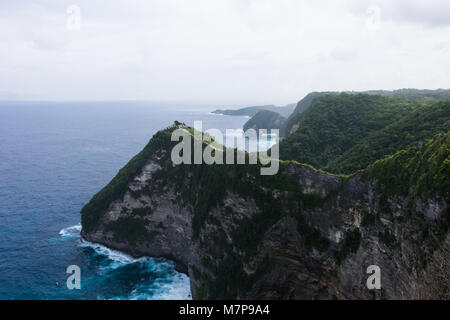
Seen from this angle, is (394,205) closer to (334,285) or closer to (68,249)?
(334,285)

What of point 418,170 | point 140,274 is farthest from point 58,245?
point 418,170

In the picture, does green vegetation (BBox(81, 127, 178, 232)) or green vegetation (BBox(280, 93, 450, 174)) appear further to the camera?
green vegetation (BBox(81, 127, 178, 232))

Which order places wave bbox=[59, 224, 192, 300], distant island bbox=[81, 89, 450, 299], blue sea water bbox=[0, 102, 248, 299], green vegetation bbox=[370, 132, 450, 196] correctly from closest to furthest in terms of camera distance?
green vegetation bbox=[370, 132, 450, 196] < distant island bbox=[81, 89, 450, 299] < blue sea water bbox=[0, 102, 248, 299] < wave bbox=[59, 224, 192, 300]

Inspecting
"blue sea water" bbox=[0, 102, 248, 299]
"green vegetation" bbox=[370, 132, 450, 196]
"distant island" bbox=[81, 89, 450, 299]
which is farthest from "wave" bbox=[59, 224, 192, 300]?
"green vegetation" bbox=[370, 132, 450, 196]

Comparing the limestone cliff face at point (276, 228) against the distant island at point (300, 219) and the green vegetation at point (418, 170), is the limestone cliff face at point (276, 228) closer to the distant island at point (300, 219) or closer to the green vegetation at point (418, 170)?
the distant island at point (300, 219)

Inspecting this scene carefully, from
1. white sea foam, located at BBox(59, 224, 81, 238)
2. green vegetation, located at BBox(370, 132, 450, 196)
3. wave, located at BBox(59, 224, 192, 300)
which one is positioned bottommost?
wave, located at BBox(59, 224, 192, 300)

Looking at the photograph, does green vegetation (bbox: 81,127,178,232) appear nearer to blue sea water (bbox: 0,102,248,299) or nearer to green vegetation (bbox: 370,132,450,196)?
blue sea water (bbox: 0,102,248,299)
